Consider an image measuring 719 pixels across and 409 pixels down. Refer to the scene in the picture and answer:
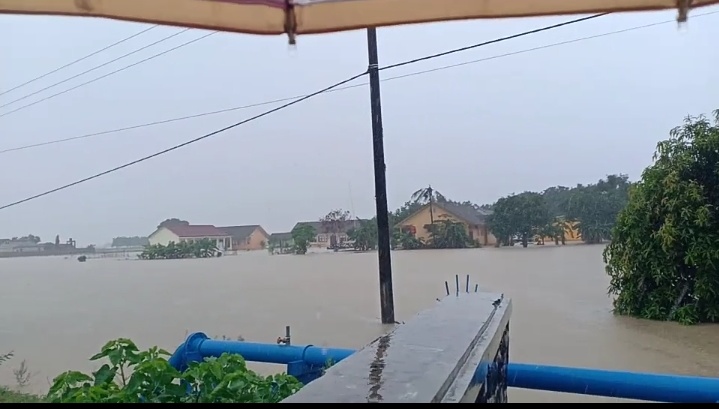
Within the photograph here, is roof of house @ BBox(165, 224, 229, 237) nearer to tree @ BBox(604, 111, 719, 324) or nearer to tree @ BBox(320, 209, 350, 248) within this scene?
tree @ BBox(320, 209, 350, 248)

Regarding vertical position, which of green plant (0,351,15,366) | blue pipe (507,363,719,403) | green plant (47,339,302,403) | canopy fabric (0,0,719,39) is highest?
canopy fabric (0,0,719,39)

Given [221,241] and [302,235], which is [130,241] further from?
[302,235]

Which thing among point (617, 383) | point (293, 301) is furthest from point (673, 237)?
point (293, 301)

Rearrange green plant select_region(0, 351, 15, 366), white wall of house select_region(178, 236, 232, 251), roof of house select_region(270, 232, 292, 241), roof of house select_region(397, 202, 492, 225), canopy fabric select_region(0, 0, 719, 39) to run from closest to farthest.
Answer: canopy fabric select_region(0, 0, 719, 39)
green plant select_region(0, 351, 15, 366)
roof of house select_region(397, 202, 492, 225)
roof of house select_region(270, 232, 292, 241)
white wall of house select_region(178, 236, 232, 251)

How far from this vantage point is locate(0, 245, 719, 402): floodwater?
3.01 metres

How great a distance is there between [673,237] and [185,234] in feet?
8.21

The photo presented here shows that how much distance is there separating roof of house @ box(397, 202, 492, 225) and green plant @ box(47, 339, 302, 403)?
181cm

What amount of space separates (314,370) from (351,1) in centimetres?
145

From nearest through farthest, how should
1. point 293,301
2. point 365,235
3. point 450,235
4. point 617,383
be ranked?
1. point 617,383
2. point 450,235
3. point 293,301
4. point 365,235

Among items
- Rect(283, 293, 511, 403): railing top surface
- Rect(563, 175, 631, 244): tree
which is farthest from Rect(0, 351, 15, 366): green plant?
Rect(563, 175, 631, 244): tree

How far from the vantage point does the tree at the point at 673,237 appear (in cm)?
280

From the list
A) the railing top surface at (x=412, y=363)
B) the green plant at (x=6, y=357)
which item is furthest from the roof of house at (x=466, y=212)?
the green plant at (x=6, y=357)

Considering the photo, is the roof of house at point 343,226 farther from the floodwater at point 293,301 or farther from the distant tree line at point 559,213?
the distant tree line at point 559,213

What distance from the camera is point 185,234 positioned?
3.58 m
